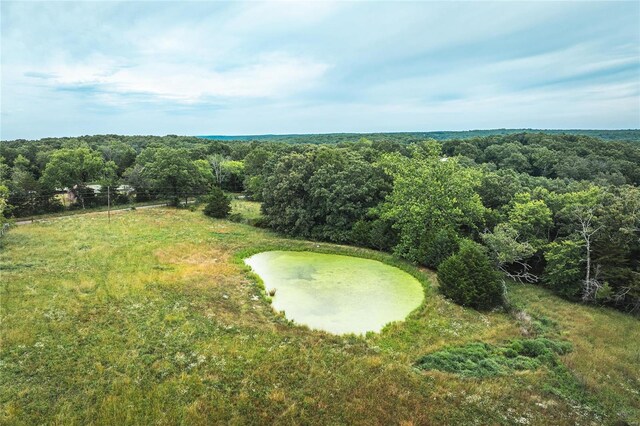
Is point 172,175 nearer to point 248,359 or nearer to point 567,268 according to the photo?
point 248,359

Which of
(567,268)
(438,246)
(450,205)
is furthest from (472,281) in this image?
(450,205)

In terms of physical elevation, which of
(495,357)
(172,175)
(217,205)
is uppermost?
(172,175)

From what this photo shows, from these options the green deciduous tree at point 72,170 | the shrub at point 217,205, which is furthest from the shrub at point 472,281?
the green deciduous tree at point 72,170

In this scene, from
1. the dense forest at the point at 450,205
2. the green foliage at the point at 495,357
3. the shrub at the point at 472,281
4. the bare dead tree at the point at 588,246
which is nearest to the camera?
the green foliage at the point at 495,357

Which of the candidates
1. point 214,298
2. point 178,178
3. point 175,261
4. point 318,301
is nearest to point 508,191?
point 318,301

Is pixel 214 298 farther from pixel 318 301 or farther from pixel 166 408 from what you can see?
pixel 166 408

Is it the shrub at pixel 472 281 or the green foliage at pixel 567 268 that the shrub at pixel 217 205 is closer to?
the shrub at pixel 472 281
